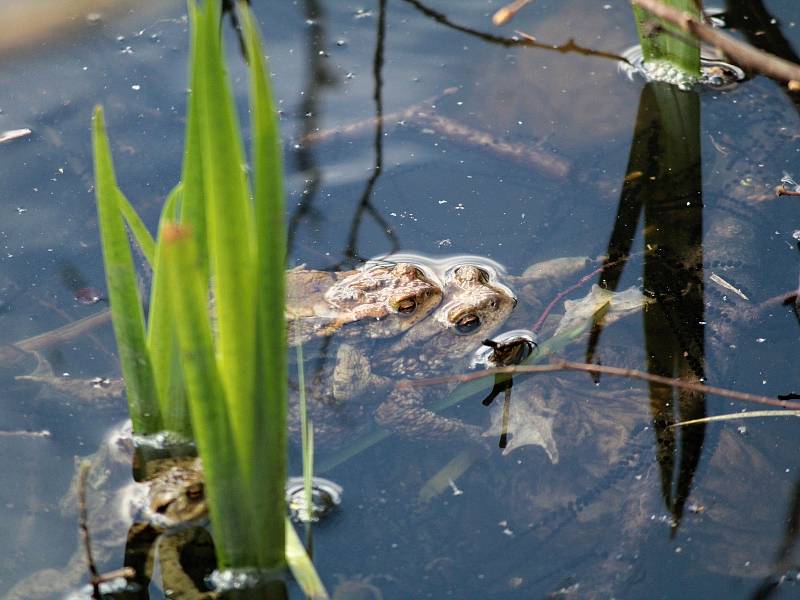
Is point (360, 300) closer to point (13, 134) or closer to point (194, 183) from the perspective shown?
point (194, 183)

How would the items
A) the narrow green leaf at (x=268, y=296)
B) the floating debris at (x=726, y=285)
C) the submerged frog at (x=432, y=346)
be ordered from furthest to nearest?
the floating debris at (x=726, y=285) → the submerged frog at (x=432, y=346) → the narrow green leaf at (x=268, y=296)

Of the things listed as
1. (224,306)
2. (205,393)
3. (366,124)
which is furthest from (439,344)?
(224,306)

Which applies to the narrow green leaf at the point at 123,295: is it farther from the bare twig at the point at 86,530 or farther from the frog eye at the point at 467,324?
the frog eye at the point at 467,324

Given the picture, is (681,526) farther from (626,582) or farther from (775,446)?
(775,446)

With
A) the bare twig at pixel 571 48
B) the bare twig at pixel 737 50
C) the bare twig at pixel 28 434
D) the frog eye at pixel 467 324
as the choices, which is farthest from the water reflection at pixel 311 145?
the bare twig at pixel 737 50

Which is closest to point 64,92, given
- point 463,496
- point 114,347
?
point 114,347

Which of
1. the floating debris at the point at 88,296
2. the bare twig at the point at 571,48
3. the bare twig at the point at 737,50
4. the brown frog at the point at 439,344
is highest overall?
the bare twig at the point at 737,50

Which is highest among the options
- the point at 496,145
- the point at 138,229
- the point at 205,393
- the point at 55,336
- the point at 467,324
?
the point at 138,229
